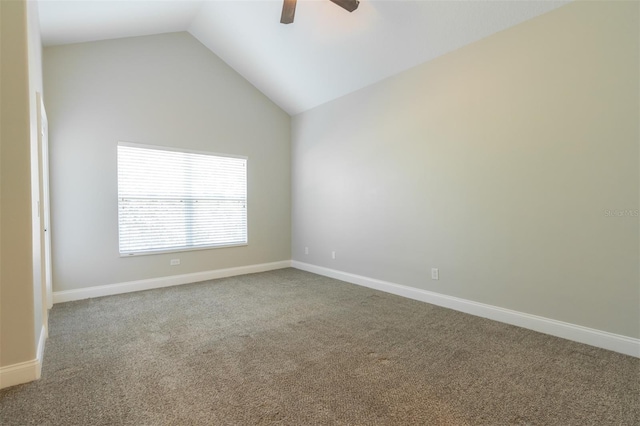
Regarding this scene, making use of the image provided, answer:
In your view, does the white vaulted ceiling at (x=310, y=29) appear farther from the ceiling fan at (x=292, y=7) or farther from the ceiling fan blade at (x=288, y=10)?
the ceiling fan blade at (x=288, y=10)

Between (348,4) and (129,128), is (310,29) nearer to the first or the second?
(348,4)

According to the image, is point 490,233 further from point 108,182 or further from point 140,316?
point 108,182

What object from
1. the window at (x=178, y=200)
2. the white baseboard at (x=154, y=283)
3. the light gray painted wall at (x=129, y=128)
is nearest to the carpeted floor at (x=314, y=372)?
the white baseboard at (x=154, y=283)

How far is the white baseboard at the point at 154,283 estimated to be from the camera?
3826mm

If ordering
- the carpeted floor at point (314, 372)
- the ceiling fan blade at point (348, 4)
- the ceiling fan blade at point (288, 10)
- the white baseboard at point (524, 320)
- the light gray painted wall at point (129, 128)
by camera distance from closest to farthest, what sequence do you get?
1. the carpeted floor at point (314, 372)
2. the white baseboard at point (524, 320)
3. the ceiling fan blade at point (288, 10)
4. the ceiling fan blade at point (348, 4)
5. the light gray painted wall at point (129, 128)

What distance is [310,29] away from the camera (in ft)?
12.5

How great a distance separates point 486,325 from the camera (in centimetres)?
296

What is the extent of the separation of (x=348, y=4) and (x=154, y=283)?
4196mm

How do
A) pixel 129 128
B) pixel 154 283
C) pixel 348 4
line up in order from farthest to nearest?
pixel 154 283 < pixel 129 128 < pixel 348 4

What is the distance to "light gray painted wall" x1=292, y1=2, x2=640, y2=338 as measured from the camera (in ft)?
7.98

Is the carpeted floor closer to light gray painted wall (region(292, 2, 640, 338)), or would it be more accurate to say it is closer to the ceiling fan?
light gray painted wall (region(292, 2, 640, 338))

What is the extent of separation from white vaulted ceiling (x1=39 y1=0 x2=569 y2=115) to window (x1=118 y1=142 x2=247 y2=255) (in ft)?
4.77

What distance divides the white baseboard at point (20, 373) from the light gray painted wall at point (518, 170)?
3.48 m

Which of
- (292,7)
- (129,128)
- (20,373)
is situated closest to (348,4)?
(292,7)
